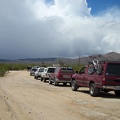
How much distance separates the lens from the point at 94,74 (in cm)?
1977

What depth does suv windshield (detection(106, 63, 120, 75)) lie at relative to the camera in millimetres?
18673

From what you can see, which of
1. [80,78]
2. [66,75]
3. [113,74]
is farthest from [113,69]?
[66,75]

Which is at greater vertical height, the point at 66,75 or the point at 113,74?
the point at 113,74

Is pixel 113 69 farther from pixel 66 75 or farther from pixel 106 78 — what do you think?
pixel 66 75

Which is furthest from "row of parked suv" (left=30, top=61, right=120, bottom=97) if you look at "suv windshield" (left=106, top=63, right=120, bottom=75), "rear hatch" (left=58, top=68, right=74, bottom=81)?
"rear hatch" (left=58, top=68, right=74, bottom=81)

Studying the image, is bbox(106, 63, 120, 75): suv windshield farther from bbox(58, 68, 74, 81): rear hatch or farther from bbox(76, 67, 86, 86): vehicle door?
bbox(58, 68, 74, 81): rear hatch

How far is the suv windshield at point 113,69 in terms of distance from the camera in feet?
61.3

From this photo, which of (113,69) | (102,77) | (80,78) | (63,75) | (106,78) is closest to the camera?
(106,78)

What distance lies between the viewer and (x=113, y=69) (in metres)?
18.8

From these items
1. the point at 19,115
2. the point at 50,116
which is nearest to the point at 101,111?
the point at 50,116

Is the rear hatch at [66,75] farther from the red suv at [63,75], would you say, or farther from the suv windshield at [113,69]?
the suv windshield at [113,69]

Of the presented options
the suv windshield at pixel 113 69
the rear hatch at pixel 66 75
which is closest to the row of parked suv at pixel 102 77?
the suv windshield at pixel 113 69

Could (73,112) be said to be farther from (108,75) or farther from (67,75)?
(67,75)

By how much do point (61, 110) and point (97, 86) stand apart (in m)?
6.39
